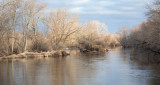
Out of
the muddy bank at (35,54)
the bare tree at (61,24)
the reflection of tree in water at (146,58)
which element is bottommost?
the reflection of tree in water at (146,58)

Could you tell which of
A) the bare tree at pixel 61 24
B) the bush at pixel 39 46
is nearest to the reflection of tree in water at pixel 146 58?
the bare tree at pixel 61 24

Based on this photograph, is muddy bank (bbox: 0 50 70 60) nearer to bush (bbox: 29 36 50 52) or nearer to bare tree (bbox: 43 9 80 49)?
bush (bbox: 29 36 50 52)

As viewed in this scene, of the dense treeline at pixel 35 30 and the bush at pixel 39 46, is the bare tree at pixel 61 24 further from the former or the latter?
the bush at pixel 39 46

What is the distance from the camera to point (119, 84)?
433 inches

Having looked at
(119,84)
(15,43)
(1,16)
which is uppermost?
(1,16)

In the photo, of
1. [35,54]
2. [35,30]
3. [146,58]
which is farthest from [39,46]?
[146,58]

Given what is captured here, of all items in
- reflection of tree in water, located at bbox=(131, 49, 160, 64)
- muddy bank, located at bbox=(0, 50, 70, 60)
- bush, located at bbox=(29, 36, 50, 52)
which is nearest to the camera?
reflection of tree in water, located at bbox=(131, 49, 160, 64)

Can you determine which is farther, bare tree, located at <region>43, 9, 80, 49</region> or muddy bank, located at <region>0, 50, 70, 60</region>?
bare tree, located at <region>43, 9, 80, 49</region>

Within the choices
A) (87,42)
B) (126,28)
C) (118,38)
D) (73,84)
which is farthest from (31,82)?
(126,28)

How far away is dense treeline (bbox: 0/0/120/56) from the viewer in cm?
2677

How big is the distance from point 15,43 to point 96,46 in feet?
60.9

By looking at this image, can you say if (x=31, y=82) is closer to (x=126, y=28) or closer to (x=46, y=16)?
(x=46, y=16)

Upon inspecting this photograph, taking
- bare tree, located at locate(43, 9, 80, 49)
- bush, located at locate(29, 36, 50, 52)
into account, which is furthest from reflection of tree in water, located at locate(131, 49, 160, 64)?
bush, located at locate(29, 36, 50, 52)

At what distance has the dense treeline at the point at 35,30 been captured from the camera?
1054 inches
